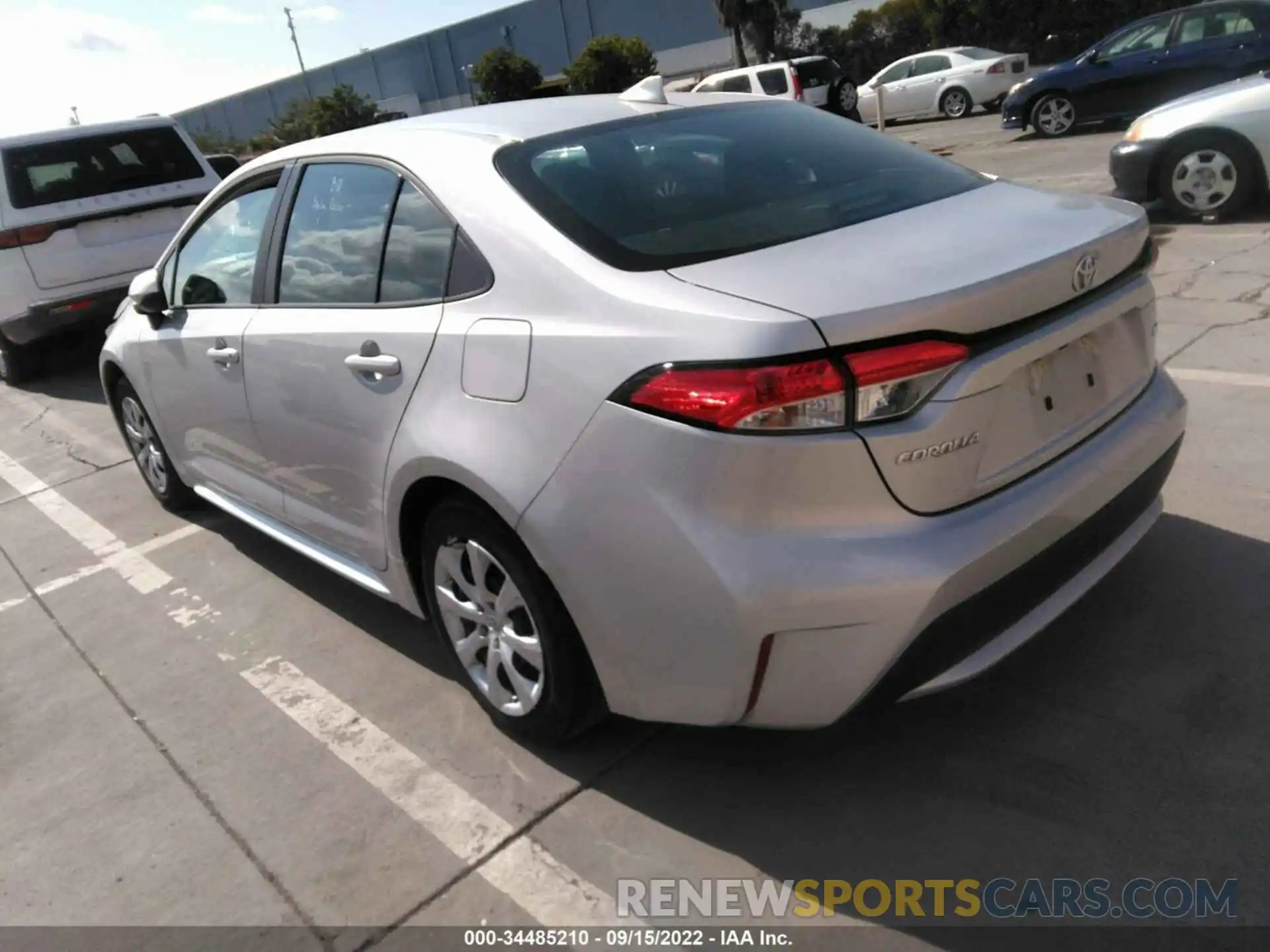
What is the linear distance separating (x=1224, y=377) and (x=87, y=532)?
5571mm

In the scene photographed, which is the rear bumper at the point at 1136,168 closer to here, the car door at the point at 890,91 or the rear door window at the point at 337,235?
the rear door window at the point at 337,235

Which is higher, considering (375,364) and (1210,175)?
(375,364)

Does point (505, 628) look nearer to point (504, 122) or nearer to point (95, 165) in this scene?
point (504, 122)

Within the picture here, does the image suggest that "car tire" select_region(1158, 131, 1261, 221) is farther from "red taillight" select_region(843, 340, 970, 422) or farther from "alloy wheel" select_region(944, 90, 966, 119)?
"alloy wheel" select_region(944, 90, 966, 119)

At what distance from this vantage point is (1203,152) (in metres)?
7.42

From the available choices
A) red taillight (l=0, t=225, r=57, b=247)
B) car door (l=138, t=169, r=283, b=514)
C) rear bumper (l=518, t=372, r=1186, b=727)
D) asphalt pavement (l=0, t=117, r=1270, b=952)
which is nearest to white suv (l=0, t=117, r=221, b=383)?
red taillight (l=0, t=225, r=57, b=247)

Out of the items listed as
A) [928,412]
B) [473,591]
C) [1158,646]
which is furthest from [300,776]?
[1158,646]

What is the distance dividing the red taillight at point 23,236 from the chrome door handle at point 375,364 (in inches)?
249

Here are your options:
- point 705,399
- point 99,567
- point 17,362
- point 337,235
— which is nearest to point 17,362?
point 17,362

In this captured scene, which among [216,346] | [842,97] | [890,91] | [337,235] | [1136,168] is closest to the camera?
[337,235]

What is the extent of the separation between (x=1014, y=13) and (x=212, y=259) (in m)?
28.5

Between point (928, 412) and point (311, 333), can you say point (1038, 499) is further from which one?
point (311, 333)

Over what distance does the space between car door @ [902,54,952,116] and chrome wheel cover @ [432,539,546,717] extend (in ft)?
66.7

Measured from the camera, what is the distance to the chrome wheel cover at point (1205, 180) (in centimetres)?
739
